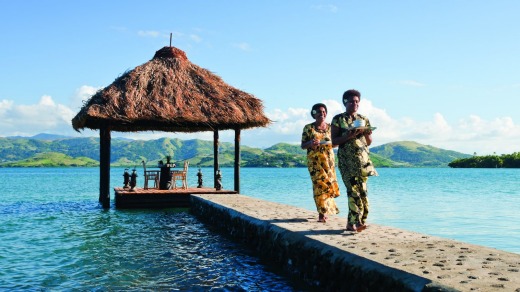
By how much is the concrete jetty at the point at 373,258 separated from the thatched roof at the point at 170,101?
8267mm

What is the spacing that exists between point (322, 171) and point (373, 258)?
346 centimetres

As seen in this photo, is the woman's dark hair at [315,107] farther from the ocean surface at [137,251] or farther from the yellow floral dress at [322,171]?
the ocean surface at [137,251]

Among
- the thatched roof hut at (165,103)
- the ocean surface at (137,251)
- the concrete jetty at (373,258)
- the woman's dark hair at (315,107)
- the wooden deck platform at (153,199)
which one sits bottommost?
the ocean surface at (137,251)

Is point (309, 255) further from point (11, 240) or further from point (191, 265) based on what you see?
point (11, 240)

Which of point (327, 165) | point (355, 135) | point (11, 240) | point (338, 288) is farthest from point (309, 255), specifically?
point (11, 240)

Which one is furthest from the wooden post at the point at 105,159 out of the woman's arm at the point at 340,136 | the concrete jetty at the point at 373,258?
the woman's arm at the point at 340,136

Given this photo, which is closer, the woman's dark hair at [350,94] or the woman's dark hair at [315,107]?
the woman's dark hair at [350,94]

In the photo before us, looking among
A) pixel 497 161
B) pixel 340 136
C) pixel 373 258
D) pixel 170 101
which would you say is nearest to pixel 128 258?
pixel 340 136

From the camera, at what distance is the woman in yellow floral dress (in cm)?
864

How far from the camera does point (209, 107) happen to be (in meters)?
17.7

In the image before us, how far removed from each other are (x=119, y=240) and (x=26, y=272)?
310 centimetres

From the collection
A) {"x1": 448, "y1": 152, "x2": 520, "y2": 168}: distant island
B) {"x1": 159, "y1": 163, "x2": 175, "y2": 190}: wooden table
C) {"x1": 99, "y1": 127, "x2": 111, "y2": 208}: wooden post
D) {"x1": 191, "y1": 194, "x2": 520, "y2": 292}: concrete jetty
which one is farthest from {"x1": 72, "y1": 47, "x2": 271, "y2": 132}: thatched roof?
{"x1": 448, "y1": 152, "x2": 520, "y2": 168}: distant island

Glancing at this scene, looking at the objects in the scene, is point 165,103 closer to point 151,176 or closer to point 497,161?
point 151,176

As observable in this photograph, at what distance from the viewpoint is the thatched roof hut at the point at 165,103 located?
54.6 feet
